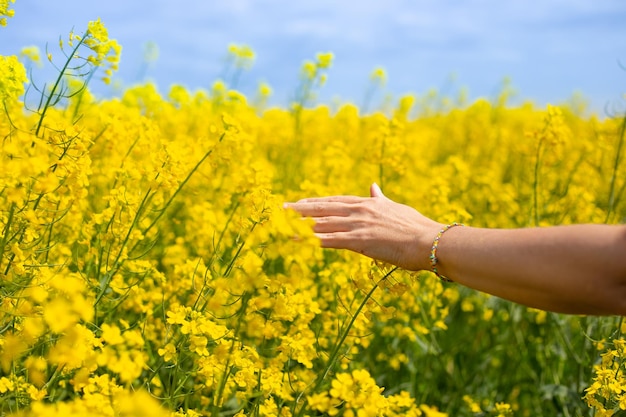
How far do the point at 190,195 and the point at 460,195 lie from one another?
6.46 ft

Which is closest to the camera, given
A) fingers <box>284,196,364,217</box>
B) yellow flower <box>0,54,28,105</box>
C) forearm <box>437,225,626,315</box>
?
forearm <box>437,225,626,315</box>

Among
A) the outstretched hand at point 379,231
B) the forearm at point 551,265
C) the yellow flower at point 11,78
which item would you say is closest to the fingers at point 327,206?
the outstretched hand at point 379,231

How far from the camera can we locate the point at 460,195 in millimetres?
5043

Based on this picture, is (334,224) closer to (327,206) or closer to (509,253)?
(327,206)

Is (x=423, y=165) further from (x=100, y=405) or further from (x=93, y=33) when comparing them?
(x=100, y=405)

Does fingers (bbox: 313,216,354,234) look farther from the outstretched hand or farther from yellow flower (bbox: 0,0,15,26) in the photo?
yellow flower (bbox: 0,0,15,26)

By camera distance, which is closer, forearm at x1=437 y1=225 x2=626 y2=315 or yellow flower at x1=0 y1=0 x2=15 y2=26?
forearm at x1=437 y1=225 x2=626 y2=315

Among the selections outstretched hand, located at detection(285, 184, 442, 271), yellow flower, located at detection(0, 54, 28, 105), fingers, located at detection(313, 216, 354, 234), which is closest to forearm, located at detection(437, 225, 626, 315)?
outstretched hand, located at detection(285, 184, 442, 271)

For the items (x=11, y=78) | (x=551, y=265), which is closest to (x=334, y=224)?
(x=551, y=265)

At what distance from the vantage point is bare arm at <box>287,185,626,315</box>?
1.59m

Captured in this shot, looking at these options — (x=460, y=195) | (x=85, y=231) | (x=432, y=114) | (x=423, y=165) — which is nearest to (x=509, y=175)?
(x=423, y=165)

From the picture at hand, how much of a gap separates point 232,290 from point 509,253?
80 centimetres

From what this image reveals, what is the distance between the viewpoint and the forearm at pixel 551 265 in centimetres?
159

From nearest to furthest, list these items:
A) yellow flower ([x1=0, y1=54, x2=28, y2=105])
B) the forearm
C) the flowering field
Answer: the forearm < the flowering field < yellow flower ([x1=0, y1=54, x2=28, y2=105])
